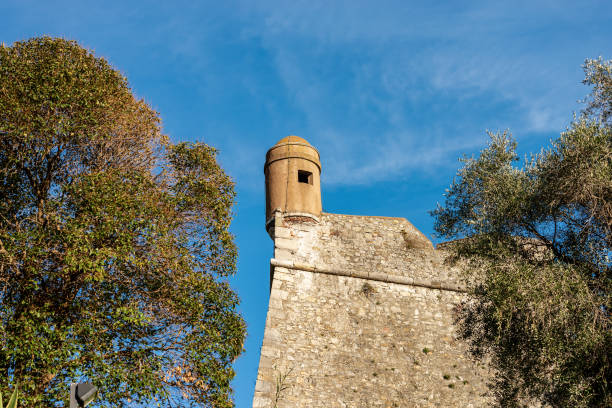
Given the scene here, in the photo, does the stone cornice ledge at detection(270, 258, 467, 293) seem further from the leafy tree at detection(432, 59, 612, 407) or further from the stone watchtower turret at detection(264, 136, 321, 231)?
the leafy tree at detection(432, 59, 612, 407)

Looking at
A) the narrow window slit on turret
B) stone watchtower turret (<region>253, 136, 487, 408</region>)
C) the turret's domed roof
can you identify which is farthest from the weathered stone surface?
the turret's domed roof

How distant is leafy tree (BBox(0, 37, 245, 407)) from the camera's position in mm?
11797

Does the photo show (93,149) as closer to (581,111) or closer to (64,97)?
(64,97)

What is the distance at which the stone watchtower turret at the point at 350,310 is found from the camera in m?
14.8

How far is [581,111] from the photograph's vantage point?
12500mm

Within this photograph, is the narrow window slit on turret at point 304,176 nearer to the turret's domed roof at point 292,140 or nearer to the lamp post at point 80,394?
the turret's domed roof at point 292,140

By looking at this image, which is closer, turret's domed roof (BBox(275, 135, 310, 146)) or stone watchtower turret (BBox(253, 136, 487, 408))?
stone watchtower turret (BBox(253, 136, 487, 408))

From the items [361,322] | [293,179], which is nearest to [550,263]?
[361,322]

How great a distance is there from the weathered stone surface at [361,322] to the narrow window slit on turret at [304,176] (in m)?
1.34

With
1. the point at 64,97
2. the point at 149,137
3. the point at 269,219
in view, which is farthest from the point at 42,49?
Answer: the point at 269,219

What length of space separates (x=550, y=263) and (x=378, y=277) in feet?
21.0

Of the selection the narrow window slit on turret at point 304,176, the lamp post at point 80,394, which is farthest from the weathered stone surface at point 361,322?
the lamp post at point 80,394

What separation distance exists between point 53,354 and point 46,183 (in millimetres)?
4795

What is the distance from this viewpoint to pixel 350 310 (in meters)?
16.3
